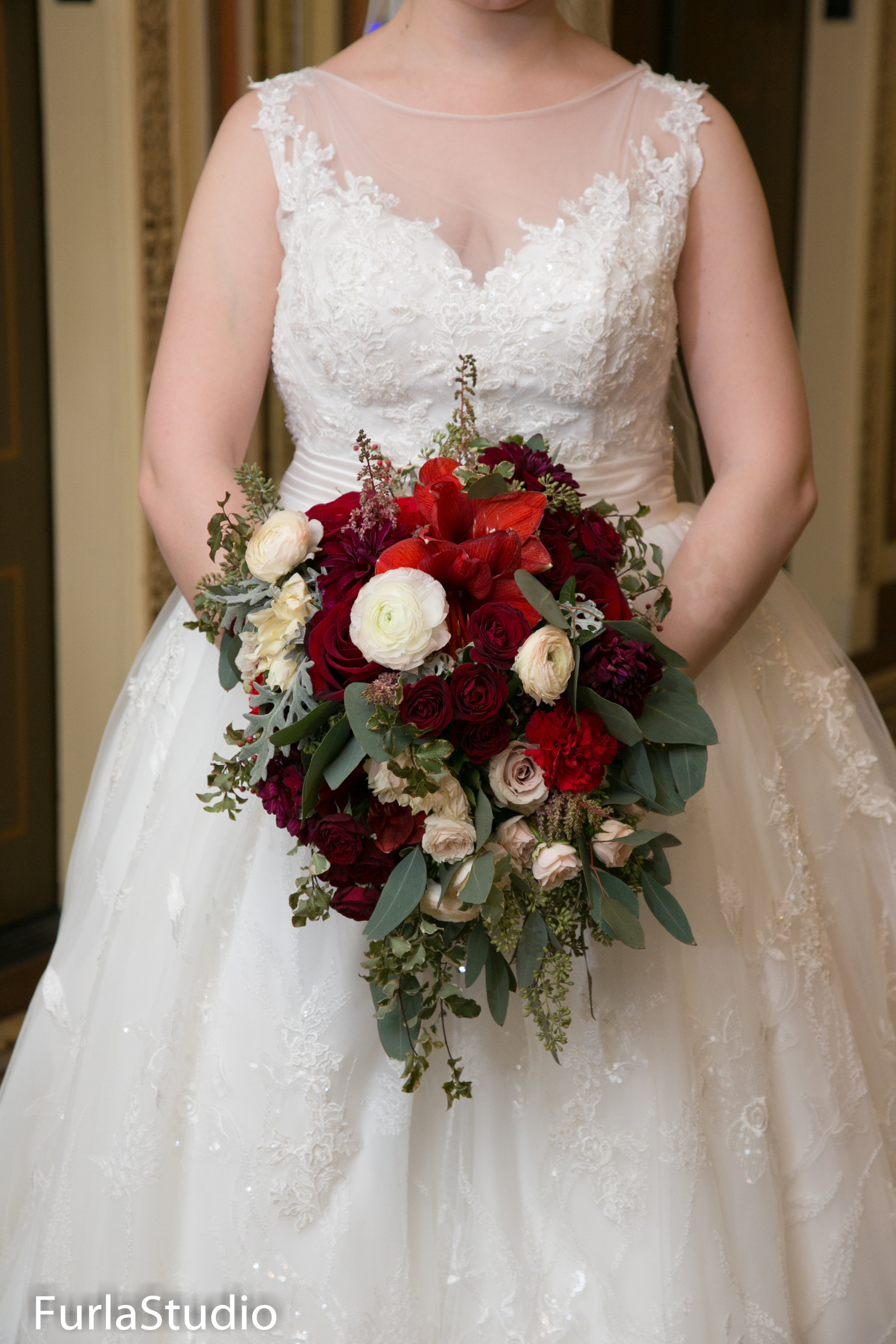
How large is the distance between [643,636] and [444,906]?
1.18 feet

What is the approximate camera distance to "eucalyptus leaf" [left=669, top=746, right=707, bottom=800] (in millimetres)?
1476

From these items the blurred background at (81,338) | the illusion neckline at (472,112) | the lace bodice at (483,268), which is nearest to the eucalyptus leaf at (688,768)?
the lace bodice at (483,268)

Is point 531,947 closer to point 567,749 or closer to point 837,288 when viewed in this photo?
point 567,749

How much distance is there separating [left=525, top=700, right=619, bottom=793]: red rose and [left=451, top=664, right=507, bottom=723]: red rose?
0.20 ft

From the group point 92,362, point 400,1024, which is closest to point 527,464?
point 400,1024

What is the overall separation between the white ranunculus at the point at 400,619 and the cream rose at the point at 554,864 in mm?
239

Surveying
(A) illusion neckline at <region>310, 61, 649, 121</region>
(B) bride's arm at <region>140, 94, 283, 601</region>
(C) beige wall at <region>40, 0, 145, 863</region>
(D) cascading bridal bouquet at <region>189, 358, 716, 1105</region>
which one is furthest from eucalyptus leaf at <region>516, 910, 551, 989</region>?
(C) beige wall at <region>40, 0, 145, 863</region>

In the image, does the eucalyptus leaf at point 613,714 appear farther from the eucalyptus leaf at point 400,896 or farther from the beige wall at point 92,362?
the beige wall at point 92,362

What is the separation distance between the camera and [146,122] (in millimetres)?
3260

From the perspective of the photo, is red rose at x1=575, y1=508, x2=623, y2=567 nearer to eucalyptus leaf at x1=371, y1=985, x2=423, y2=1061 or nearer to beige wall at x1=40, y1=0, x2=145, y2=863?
eucalyptus leaf at x1=371, y1=985, x2=423, y2=1061

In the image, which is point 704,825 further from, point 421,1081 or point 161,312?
point 161,312

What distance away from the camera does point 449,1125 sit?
5.67ft

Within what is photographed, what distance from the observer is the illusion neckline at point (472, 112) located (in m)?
1.91

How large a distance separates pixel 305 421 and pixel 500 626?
2.36ft
